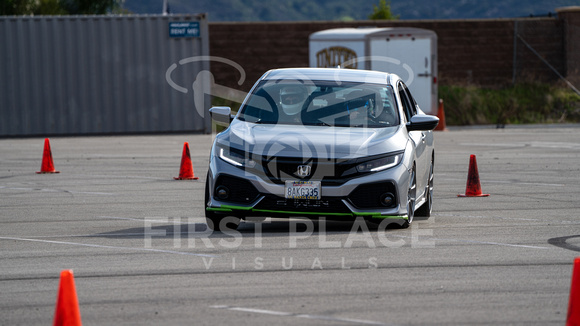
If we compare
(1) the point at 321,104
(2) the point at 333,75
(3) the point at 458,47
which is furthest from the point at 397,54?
(1) the point at 321,104

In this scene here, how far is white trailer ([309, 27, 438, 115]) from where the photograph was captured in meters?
27.9

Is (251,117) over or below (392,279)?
over

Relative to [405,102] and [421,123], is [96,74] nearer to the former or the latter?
[405,102]

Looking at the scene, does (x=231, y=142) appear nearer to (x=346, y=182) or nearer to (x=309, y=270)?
(x=346, y=182)

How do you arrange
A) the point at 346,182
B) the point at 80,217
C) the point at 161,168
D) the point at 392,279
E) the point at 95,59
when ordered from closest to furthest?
the point at 392,279 → the point at 346,182 → the point at 80,217 → the point at 161,168 → the point at 95,59

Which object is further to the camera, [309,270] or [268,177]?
[268,177]

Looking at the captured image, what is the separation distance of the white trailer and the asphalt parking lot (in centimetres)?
1310

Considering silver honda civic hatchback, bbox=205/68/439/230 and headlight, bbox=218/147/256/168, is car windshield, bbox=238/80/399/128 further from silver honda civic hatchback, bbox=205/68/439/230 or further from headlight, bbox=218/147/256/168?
headlight, bbox=218/147/256/168

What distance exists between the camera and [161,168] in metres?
18.1

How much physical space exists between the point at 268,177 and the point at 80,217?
3.01 meters

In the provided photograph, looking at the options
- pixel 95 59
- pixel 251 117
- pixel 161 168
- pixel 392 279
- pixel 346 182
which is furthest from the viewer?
pixel 95 59

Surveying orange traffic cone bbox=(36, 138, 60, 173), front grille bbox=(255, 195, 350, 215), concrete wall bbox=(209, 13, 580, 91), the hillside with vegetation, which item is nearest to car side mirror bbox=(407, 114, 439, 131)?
front grille bbox=(255, 195, 350, 215)

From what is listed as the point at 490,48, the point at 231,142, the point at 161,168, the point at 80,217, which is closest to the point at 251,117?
the point at 231,142

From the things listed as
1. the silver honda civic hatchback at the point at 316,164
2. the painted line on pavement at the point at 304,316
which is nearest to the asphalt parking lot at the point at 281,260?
the painted line on pavement at the point at 304,316
